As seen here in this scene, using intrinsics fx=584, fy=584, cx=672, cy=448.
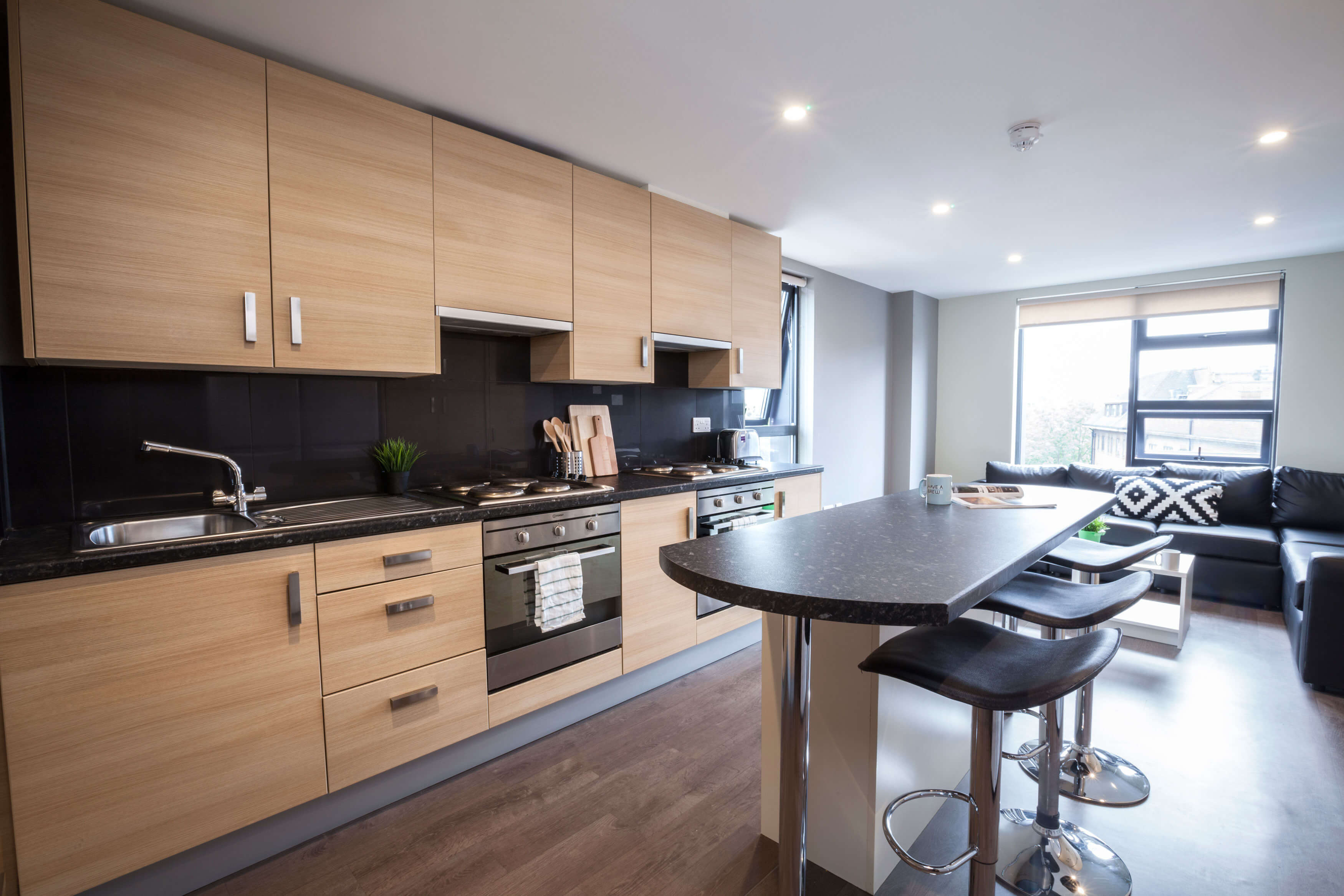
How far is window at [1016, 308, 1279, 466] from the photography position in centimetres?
477

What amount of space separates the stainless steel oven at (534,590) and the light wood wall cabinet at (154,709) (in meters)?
0.58

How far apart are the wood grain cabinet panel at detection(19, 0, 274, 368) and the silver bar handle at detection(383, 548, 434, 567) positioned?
0.73 meters

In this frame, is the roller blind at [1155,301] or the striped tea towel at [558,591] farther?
the roller blind at [1155,301]

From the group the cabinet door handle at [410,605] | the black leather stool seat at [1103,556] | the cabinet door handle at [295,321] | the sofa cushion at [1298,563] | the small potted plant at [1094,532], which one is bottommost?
the sofa cushion at [1298,563]

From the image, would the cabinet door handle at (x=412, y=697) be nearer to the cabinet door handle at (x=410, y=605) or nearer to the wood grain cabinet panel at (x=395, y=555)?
the cabinet door handle at (x=410, y=605)

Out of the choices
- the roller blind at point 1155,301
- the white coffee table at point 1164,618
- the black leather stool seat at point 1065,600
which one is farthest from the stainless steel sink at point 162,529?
the roller blind at point 1155,301

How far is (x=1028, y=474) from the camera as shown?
5.46 meters

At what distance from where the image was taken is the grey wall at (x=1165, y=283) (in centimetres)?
435

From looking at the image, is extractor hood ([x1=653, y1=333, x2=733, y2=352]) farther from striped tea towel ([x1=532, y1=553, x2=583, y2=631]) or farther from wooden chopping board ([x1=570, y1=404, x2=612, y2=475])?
striped tea towel ([x1=532, y1=553, x2=583, y2=631])

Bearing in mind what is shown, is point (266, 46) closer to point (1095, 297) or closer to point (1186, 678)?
point (1186, 678)

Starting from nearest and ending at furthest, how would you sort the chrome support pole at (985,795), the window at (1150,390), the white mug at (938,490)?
the chrome support pole at (985,795) → the white mug at (938,490) → the window at (1150,390)

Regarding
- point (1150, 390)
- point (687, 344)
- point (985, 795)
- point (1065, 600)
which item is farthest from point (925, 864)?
point (1150, 390)

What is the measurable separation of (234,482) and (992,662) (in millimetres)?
2328

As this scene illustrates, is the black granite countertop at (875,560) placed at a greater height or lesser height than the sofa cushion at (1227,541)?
greater
